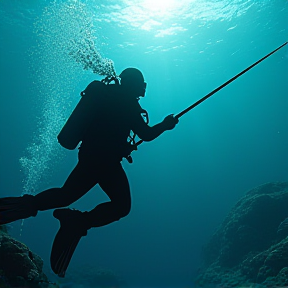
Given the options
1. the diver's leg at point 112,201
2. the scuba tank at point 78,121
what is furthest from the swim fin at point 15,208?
the scuba tank at point 78,121

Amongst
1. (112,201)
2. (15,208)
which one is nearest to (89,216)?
(112,201)

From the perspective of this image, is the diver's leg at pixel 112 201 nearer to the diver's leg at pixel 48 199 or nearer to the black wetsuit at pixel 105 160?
the black wetsuit at pixel 105 160

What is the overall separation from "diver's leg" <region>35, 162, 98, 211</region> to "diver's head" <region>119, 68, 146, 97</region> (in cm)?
123

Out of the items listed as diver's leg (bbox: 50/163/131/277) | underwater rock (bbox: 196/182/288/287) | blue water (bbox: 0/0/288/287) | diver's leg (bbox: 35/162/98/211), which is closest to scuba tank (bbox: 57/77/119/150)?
diver's leg (bbox: 35/162/98/211)

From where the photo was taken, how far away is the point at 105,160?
313 cm

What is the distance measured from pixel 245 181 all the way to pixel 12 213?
339 ft

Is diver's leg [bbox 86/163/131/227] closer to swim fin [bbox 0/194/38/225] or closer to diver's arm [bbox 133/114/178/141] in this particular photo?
diver's arm [bbox 133/114/178/141]

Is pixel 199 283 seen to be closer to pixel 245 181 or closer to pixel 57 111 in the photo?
pixel 57 111

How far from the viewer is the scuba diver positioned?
10.1ft

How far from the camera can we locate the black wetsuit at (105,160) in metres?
3.11

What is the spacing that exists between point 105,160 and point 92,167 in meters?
0.19

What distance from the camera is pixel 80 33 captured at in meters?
27.1

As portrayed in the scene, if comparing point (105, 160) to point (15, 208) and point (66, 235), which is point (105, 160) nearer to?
point (66, 235)

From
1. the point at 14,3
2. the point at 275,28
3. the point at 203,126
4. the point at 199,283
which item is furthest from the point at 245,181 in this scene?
the point at 14,3
